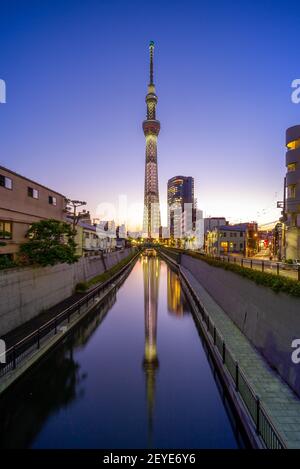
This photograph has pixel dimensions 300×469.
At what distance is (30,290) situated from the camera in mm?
17391

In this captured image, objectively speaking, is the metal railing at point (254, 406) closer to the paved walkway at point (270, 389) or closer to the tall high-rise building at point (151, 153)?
the paved walkway at point (270, 389)

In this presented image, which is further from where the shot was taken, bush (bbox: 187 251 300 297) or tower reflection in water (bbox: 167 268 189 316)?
tower reflection in water (bbox: 167 268 189 316)

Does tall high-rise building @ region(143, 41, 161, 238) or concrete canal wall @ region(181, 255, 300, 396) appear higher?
tall high-rise building @ region(143, 41, 161, 238)

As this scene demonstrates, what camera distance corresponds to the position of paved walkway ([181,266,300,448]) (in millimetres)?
7082

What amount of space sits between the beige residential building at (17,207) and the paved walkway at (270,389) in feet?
50.0

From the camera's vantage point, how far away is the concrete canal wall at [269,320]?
9625mm

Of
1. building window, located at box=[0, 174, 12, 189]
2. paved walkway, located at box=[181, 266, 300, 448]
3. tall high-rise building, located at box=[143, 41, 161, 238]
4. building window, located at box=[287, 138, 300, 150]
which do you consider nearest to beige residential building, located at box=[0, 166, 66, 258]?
building window, located at box=[0, 174, 12, 189]

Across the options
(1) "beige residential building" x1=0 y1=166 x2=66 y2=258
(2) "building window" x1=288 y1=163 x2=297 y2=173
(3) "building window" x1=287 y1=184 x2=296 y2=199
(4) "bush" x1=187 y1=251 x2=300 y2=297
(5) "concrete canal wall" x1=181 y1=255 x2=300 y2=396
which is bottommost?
(5) "concrete canal wall" x1=181 y1=255 x2=300 y2=396

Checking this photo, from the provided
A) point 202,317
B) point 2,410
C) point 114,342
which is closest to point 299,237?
point 202,317

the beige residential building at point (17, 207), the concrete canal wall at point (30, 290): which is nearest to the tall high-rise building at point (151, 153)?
the beige residential building at point (17, 207)

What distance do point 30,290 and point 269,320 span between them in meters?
15.1

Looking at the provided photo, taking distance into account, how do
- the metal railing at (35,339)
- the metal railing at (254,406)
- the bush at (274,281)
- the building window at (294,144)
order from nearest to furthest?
1. the metal railing at (254,406)
2. the bush at (274,281)
3. the metal railing at (35,339)
4. the building window at (294,144)

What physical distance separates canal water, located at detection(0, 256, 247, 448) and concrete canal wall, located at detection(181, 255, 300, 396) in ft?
8.83

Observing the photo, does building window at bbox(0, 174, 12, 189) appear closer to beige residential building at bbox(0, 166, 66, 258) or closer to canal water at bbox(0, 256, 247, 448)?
beige residential building at bbox(0, 166, 66, 258)
